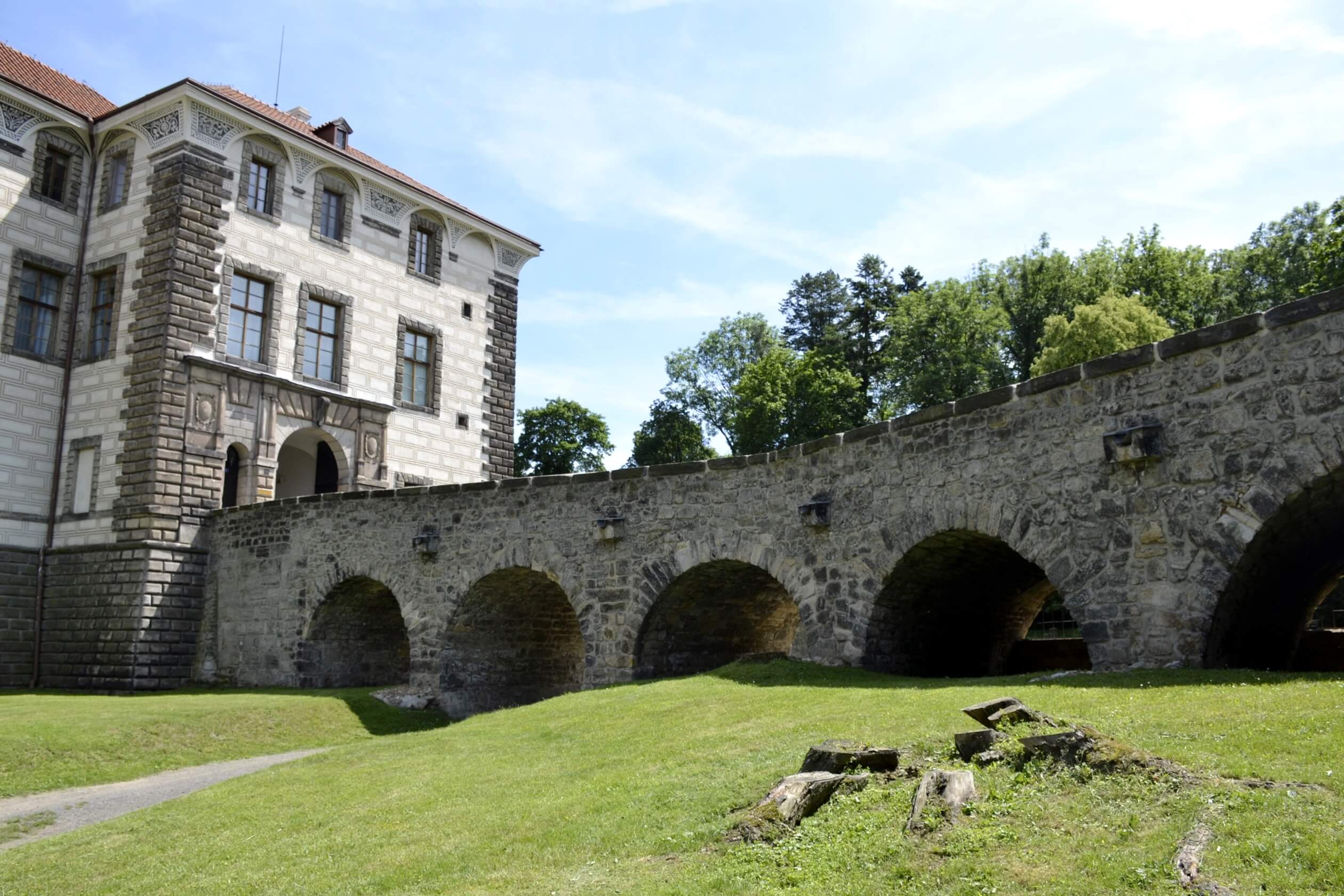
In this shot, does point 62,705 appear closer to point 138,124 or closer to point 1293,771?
point 138,124

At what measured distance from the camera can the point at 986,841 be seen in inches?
212

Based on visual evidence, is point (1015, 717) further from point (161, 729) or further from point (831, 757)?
point (161, 729)

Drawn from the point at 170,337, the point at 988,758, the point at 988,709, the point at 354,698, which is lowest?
the point at 354,698

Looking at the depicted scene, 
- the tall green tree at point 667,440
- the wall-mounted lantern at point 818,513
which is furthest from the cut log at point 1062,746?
the tall green tree at point 667,440

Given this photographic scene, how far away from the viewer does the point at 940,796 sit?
6012mm

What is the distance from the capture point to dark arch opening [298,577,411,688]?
21141 millimetres

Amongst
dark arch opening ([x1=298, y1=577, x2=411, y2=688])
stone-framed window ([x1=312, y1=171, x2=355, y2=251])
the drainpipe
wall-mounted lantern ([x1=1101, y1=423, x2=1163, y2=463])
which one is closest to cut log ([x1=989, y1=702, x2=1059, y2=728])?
wall-mounted lantern ([x1=1101, y1=423, x2=1163, y2=463])

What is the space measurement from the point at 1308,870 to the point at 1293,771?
121 cm

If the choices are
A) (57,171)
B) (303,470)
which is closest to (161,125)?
(57,171)

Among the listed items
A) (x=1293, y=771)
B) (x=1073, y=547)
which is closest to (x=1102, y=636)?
(x=1073, y=547)

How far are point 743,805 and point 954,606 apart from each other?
8745 mm

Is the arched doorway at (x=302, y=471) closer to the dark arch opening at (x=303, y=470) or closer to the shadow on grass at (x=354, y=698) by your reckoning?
the dark arch opening at (x=303, y=470)

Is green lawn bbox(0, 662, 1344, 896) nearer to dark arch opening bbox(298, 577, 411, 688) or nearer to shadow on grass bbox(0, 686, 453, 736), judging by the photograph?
shadow on grass bbox(0, 686, 453, 736)

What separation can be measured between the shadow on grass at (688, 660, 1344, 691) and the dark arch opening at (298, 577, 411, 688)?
8210 millimetres
